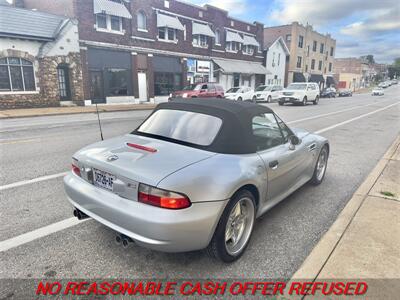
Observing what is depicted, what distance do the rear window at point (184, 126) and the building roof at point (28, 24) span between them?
1738cm

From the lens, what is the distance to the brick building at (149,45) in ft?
66.4

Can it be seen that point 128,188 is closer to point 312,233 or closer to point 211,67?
point 312,233

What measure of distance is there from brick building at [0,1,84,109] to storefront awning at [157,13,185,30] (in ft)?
24.8

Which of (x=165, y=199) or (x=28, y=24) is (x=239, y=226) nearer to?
(x=165, y=199)

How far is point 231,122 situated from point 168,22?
79.0 ft

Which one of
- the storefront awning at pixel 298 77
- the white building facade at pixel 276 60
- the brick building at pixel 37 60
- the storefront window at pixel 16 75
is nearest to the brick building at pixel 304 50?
the storefront awning at pixel 298 77

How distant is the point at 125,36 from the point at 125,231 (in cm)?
2259

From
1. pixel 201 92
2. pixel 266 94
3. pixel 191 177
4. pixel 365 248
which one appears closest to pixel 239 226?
pixel 191 177

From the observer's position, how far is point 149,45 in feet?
78.5

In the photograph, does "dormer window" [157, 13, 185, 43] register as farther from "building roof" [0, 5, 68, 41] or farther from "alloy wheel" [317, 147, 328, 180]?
"alloy wheel" [317, 147, 328, 180]

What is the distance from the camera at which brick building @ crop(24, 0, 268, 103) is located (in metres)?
20.2

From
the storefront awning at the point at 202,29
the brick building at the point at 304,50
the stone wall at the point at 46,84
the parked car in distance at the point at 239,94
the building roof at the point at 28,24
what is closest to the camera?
the building roof at the point at 28,24

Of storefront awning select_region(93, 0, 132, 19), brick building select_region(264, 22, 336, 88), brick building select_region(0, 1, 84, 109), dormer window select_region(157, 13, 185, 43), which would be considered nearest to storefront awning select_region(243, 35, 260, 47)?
brick building select_region(264, 22, 336, 88)

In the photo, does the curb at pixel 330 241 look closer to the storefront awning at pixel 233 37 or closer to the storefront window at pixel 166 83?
the storefront window at pixel 166 83
